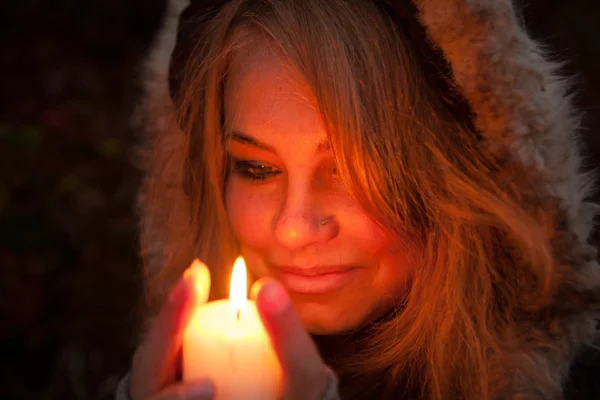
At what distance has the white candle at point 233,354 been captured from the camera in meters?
0.79

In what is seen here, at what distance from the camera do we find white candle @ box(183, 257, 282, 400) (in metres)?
0.79

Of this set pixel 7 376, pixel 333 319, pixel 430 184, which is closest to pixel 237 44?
pixel 430 184

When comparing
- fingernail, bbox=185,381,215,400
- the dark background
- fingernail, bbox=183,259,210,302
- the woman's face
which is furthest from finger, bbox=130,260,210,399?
the dark background

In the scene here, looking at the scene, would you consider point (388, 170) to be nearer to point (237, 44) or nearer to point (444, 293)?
point (444, 293)

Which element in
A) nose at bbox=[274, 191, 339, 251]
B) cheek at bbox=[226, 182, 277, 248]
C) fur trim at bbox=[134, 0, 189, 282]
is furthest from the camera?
fur trim at bbox=[134, 0, 189, 282]

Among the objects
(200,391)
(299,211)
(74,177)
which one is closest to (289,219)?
(299,211)

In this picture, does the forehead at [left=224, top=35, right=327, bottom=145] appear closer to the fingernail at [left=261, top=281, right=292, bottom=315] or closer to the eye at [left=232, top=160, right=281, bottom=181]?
the eye at [left=232, top=160, right=281, bottom=181]

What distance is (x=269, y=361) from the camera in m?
0.82

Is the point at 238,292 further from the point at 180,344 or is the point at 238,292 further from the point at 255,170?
the point at 255,170

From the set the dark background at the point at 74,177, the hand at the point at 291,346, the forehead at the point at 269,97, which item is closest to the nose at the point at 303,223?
the forehead at the point at 269,97

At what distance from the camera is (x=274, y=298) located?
0.77 metres

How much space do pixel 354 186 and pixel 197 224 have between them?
0.53 metres

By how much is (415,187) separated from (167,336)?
529 mm

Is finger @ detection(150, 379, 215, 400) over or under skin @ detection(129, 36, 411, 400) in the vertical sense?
under
